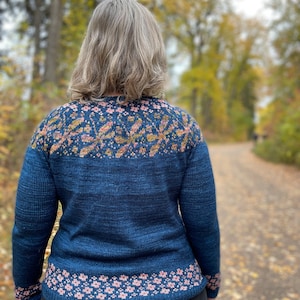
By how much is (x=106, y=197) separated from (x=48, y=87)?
6488 mm

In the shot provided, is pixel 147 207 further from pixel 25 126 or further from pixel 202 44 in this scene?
pixel 202 44

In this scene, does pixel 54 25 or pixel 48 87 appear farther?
pixel 54 25

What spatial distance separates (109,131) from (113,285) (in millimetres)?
544

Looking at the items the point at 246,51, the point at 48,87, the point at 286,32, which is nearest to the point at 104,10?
the point at 48,87

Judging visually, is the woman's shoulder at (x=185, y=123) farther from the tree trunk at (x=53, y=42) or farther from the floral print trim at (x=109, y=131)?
the tree trunk at (x=53, y=42)

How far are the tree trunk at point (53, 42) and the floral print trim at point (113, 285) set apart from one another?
7679mm

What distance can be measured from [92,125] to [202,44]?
27219mm

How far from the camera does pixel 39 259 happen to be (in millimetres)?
1590

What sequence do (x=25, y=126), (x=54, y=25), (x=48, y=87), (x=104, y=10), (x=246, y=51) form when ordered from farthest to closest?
(x=246, y=51) < (x=54, y=25) < (x=48, y=87) < (x=25, y=126) < (x=104, y=10)

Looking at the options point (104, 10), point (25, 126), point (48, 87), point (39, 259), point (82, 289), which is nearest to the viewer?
point (82, 289)

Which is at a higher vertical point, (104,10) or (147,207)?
(104,10)

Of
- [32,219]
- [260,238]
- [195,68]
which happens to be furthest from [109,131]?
[195,68]

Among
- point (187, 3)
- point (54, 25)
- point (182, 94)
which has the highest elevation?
point (187, 3)

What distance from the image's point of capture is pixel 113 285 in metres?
1.37
